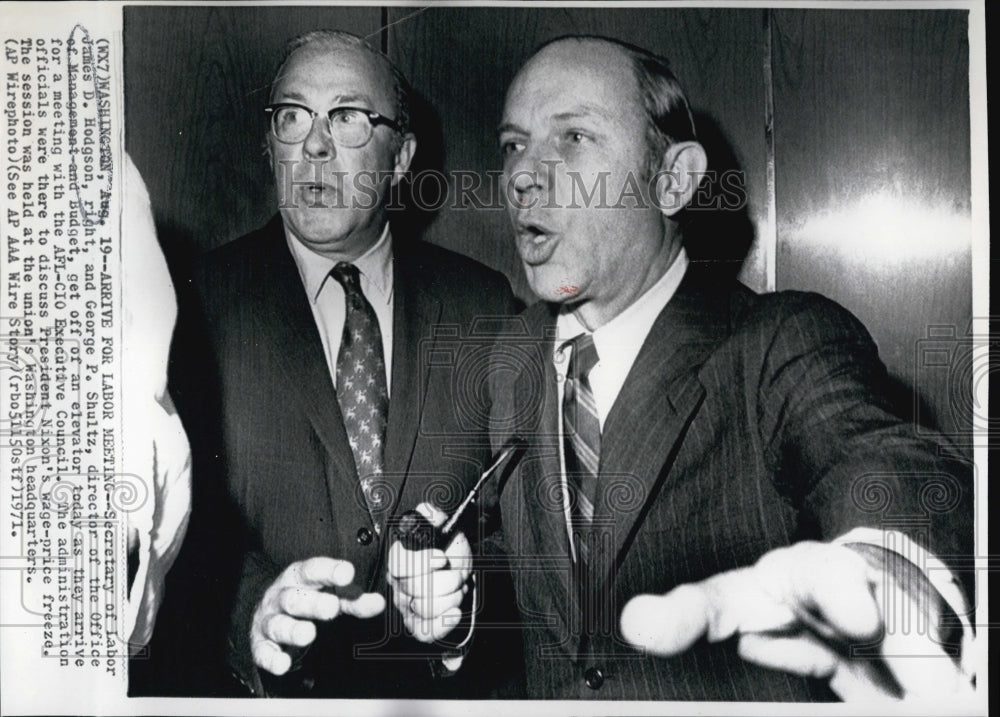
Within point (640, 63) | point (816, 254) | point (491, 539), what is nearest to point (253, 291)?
point (491, 539)

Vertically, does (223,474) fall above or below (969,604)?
above

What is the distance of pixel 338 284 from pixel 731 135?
0.75 metres

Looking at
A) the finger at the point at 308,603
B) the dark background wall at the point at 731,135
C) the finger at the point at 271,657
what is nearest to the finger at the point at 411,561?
the finger at the point at 308,603

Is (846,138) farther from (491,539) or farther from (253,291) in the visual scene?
(253,291)

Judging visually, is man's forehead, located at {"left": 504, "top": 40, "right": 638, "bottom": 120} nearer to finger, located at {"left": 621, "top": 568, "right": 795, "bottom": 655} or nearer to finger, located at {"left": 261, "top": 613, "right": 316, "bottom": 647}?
finger, located at {"left": 621, "top": 568, "right": 795, "bottom": 655}

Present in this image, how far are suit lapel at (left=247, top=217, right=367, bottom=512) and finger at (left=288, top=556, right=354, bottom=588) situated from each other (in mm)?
109

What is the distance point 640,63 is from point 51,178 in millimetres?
1076

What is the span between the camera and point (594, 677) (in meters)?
1.68

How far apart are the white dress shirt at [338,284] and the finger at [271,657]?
0.56m

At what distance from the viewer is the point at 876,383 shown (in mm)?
1664

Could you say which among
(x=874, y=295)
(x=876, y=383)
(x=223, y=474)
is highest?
(x=874, y=295)

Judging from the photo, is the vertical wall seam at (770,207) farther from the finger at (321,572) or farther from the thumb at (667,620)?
the finger at (321,572)

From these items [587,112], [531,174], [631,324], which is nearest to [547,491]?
[631,324]

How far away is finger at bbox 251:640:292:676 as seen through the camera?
1680 millimetres
